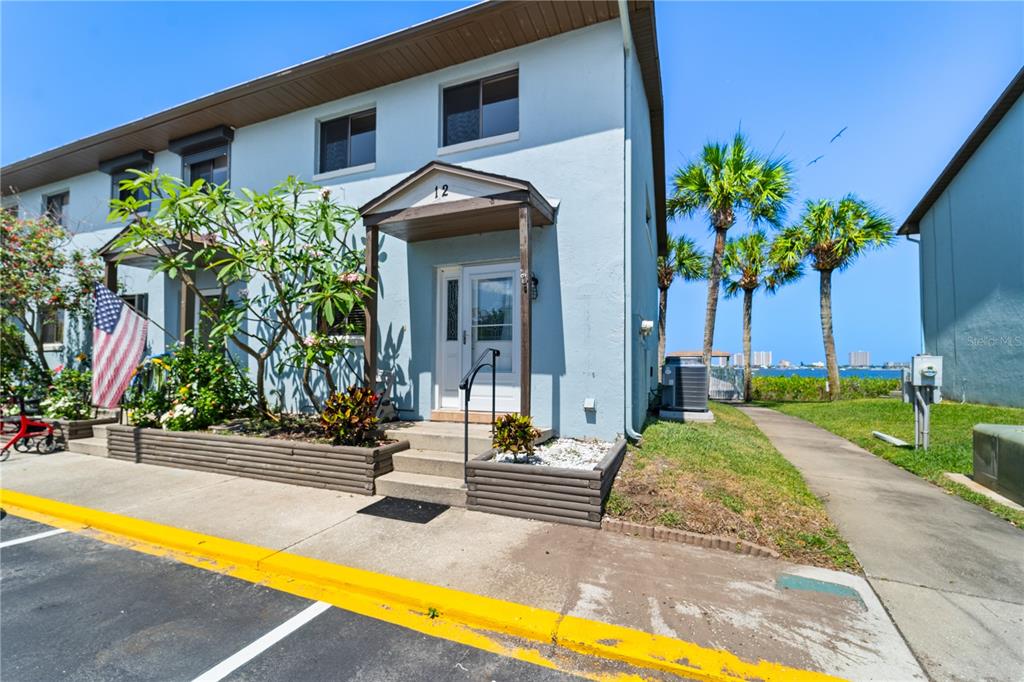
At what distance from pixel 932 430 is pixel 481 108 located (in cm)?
1044

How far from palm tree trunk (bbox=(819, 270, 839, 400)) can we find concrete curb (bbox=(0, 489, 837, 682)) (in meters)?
18.8

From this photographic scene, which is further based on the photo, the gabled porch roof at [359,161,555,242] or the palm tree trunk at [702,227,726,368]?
the palm tree trunk at [702,227,726,368]

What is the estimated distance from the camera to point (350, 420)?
517 centimetres

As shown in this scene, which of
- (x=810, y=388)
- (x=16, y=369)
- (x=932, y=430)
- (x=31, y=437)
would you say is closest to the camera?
(x=31, y=437)

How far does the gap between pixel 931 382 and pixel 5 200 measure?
21704 millimetres

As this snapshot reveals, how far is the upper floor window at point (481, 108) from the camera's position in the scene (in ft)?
22.1

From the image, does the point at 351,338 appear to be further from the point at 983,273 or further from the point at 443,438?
the point at 983,273

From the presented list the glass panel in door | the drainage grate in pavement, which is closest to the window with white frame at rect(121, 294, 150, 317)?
the glass panel in door

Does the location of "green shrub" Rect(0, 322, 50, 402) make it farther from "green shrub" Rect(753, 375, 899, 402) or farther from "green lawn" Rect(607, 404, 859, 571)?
"green shrub" Rect(753, 375, 899, 402)

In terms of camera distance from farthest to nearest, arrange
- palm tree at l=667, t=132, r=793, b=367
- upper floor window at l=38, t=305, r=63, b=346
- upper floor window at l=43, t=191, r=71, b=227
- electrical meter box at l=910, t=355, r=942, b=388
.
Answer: palm tree at l=667, t=132, r=793, b=367 → upper floor window at l=43, t=191, r=71, b=227 → upper floor window at l=38, t=305, r=63, b=346 → electrical meter box at l=910, t=355, r=942, b=388

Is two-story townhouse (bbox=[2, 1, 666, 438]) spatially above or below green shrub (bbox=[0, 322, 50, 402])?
above

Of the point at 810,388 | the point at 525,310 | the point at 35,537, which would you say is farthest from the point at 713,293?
the point at 35,537

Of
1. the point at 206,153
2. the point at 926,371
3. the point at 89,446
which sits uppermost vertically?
the point at 206,153

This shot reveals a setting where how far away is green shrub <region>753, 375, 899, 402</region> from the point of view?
17.9m
